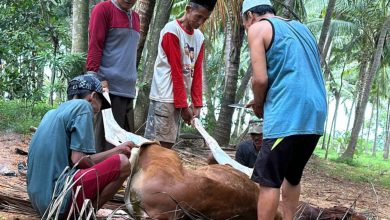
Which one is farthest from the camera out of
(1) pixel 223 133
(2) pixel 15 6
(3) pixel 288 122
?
(1) pixel 223 133

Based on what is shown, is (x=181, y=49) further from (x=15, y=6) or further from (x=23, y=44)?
(x=15, y=6)

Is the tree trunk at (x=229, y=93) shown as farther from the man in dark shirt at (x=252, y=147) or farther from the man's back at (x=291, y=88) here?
the man's back at (x=291, y=88)

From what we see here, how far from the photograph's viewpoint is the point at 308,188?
7.64m

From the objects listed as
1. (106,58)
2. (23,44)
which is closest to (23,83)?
(23,44)

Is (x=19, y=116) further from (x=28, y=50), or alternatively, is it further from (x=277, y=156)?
(x=277, y=156)

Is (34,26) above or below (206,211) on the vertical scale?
above

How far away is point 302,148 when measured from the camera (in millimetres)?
3146

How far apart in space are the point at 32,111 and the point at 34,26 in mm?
1616

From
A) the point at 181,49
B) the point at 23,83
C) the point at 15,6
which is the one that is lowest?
the point at 23,83

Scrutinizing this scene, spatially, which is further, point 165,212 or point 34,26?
point 34,26

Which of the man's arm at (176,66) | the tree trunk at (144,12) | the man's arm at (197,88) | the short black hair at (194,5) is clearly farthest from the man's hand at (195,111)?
the tree trunk at (144,12)

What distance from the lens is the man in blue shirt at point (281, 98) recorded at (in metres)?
3.04

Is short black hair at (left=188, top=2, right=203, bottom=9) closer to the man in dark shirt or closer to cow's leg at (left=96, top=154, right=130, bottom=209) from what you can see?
the man in dark shirt

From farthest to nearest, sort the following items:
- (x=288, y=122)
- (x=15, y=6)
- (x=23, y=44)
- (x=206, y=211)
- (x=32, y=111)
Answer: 1. (x=32, y=111)
2. (x=15, y=6)
3. (x=23, y=44)
4. (x=206, y=211)
5. (x=288, y=122)
